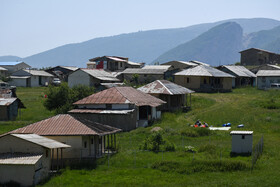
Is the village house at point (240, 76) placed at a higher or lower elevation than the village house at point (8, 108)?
higher

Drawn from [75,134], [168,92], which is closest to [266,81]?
[168,92]

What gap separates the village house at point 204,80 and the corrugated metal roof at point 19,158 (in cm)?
A: 4056

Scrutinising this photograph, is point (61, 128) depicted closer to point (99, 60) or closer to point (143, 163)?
point (143, 163)

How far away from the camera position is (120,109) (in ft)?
143

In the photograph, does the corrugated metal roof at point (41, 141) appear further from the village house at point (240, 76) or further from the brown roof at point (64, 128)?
the village house at point (240, 76)

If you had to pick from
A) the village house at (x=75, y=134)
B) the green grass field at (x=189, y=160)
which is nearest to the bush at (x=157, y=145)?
the green grass field at (x=189, y=160)

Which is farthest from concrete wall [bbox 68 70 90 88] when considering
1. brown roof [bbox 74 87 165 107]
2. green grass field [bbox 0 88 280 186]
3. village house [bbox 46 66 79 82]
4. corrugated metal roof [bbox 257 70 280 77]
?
corrugated metal roof [bbox 257 70 280 77]

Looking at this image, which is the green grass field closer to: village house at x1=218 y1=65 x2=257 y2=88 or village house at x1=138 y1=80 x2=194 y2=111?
village house at x1=138 y1=80 x2=194 y2=111

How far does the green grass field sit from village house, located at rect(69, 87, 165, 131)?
4.92 ft

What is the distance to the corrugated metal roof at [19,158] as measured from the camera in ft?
84.2

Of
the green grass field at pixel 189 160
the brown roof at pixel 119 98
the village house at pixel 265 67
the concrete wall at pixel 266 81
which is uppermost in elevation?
the village house at pixel 265 67

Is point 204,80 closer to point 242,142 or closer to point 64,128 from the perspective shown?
point 242,142

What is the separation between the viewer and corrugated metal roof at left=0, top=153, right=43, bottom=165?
25656 mm

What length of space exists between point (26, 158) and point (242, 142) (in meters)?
14.0
